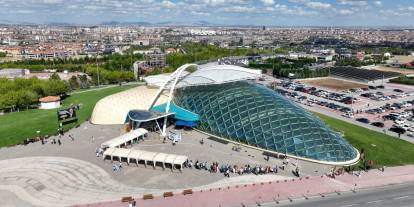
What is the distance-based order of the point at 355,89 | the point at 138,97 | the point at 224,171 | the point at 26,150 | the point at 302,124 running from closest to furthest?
the point at 224,171 < the point at 302,124 < the point at 26,150 < the point at 138,97 < the point at 355,89

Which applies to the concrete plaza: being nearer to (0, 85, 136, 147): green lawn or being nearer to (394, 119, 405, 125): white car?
(0, 85, 136, 147): green lawn

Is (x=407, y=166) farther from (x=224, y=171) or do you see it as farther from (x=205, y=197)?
(x=205, y=197)

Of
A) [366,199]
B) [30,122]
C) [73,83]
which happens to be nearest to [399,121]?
[366,199]

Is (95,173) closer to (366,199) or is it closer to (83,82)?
(366,199)

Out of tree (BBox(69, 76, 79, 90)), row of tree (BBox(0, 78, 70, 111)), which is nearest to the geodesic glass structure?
row of tree (BBox(0, 78, 70, 111))

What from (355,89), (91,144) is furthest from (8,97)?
(355,89)

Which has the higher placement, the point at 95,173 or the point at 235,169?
the point at 235,169
